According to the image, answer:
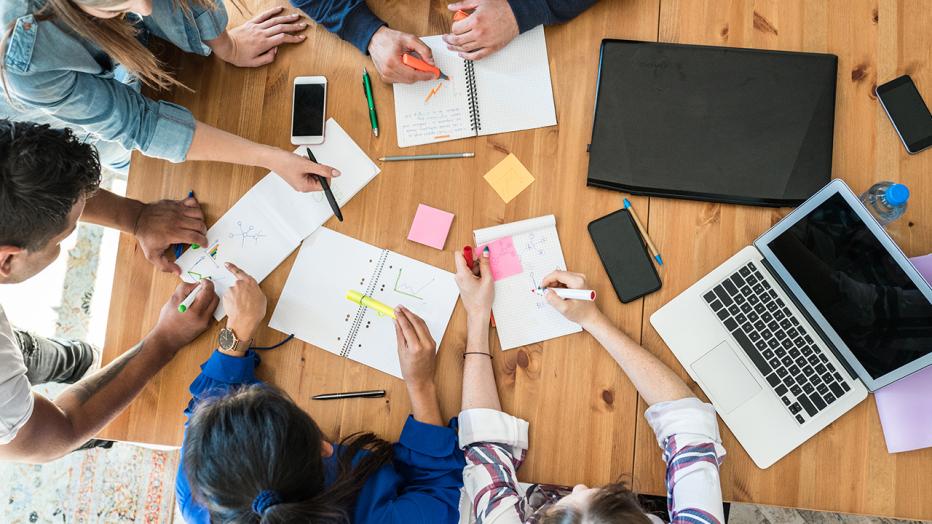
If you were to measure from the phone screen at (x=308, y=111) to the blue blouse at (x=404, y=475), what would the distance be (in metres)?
0.48

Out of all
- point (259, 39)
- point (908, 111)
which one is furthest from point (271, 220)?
point (908, 111)

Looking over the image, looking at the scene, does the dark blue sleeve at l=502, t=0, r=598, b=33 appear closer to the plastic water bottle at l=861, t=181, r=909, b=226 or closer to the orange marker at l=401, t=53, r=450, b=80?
the orange marker at l=401, t=53, r=450, b=80

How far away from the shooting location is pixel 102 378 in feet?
4.01

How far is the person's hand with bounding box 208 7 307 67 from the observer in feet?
4.28

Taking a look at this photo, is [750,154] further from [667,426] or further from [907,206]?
[667,426]

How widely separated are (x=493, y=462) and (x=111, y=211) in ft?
3.00

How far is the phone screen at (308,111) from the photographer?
51.0 inches

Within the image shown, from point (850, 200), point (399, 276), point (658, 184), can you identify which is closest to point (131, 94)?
point (399, 276)

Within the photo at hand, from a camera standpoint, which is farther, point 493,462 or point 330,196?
point 330,196

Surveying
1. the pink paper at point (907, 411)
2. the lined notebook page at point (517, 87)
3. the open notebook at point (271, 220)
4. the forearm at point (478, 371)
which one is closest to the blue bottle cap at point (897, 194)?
the pink paper at point (907, 411)

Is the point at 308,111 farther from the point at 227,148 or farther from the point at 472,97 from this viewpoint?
the point at 472,97

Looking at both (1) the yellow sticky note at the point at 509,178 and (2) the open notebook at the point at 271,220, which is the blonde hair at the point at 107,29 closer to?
(2) the open notebook at the point at 271,220

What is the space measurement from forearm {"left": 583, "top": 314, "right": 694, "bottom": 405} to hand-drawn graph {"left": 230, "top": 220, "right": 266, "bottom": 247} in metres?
0.69

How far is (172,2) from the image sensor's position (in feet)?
4.03
